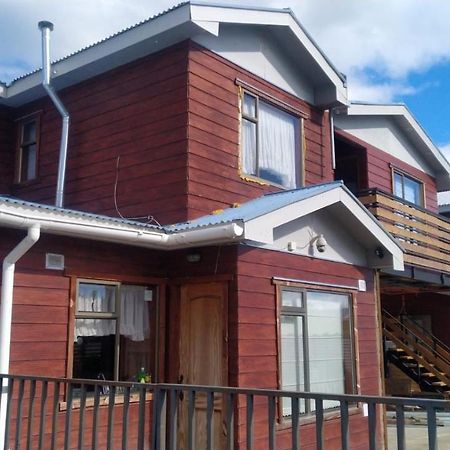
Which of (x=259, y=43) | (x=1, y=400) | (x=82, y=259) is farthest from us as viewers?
(x=259, y=43)

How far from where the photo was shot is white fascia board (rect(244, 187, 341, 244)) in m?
6.53

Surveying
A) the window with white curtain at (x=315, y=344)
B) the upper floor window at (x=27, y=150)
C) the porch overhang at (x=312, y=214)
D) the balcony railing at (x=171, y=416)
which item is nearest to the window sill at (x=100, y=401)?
the balcony railing at (x=171, y=416)

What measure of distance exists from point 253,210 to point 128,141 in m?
2.54

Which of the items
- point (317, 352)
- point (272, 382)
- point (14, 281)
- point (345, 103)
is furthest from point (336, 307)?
point (14, 281)

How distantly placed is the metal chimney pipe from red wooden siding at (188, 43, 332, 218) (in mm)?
2147

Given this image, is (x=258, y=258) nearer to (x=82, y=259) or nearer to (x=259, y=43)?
(x=82, y=259)

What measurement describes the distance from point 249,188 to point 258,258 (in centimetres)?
174

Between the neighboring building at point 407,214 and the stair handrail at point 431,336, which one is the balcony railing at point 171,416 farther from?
the stair handrail at point 431,336

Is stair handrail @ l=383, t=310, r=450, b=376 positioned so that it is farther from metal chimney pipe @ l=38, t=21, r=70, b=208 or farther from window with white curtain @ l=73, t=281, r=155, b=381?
metal chimney pipe @ l=38, t=21, r=70, b=208

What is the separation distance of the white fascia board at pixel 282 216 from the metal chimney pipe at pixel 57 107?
11.6ft

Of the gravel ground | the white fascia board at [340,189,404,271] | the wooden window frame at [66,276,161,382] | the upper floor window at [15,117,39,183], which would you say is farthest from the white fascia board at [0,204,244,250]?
the gravel ground

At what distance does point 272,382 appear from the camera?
720cm

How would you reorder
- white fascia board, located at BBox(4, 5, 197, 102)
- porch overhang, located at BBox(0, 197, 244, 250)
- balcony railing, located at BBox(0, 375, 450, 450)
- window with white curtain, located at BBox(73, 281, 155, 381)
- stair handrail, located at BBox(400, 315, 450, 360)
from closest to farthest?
1. balcony railing, located at BBox(0, 375, 450, 450)
2. porch overhang, located at BBox(0, 197, 244, 250)
3. window with white curtain, located at BBox(73, 281, 155, 381)
4. white fascia board, located at BBox(4, 5, 197, 102)
5. stair handrail, located at BBox(400, 315, 450, 360)

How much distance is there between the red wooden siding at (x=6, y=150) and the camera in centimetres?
1002
